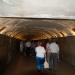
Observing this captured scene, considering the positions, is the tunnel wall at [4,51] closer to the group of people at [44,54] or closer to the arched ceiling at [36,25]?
the arched ceiling at [36,25]

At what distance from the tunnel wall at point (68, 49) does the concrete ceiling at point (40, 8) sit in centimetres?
787

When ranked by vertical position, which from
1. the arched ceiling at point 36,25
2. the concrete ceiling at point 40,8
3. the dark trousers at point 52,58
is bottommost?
the dark trousers at point 52,58

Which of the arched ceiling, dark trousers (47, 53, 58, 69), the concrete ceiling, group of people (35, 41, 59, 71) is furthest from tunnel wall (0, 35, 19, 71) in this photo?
the concrete ceiling

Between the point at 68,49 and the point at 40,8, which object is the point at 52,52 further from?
the point at 68,49

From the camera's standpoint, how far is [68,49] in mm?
19547

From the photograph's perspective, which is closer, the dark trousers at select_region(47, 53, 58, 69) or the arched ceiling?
the arched ceiling

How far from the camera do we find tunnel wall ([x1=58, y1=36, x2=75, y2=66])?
18.3 metres

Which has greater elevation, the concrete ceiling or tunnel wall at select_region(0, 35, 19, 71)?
the concrete ceiling

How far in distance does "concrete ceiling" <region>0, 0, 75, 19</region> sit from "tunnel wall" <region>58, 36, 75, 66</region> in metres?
7.87

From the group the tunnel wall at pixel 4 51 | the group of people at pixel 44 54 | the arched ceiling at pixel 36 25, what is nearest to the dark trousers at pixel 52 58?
the group of people at pixel 44 54

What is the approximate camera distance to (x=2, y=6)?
9.84 meters

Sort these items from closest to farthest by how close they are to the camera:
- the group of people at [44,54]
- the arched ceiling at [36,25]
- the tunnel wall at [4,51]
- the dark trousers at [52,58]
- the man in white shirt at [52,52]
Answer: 1. the arched ceiling at [36,25]
2. the group of people at [44,54]
3. the man in white shirt at [52,52]
4. the dark trousers at [52,58]
5. the tunnel wall at [4,51]

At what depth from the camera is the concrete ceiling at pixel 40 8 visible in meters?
9.88

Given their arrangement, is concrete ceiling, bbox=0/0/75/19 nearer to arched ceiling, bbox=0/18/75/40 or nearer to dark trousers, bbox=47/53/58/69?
arched ceiling, bbox=0/18/75/40
